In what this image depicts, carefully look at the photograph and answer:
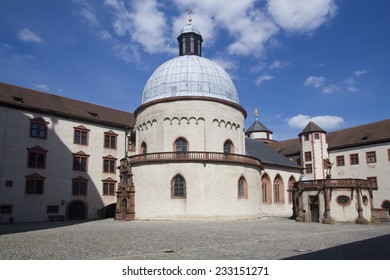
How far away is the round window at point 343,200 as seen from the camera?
2608 centimetres

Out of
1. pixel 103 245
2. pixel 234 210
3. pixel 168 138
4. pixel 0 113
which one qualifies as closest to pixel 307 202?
pixel 234 210

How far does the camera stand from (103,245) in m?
13.5

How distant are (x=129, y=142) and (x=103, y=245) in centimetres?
2829

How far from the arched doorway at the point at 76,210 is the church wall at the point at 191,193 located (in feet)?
29.9

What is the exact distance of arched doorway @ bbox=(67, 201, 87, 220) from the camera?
114ft

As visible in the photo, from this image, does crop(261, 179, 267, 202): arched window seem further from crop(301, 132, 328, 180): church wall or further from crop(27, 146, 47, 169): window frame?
crop(27, 146, 47, 169): window frame

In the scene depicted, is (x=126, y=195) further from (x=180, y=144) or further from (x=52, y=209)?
(x=52, y=209)

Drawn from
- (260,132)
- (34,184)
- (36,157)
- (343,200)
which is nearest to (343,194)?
(343,200)

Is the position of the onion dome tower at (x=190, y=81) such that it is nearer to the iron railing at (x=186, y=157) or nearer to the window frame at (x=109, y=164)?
the iron railing at (x=186, y=157)

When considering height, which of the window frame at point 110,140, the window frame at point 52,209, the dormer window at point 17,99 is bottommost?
the window frame at point 52,209

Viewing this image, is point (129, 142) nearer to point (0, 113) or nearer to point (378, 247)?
point (0, 113)

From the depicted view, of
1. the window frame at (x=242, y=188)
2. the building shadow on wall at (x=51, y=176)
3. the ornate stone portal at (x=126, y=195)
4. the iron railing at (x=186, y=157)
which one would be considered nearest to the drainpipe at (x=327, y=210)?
the window frame at (x=242, y=188)

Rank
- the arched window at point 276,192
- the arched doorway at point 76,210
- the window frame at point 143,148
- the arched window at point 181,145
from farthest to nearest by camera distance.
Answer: the arched window at point 276,192, the arched doorway at point 76,210, the window frame at point 143,148, the arched window at point 181,145
